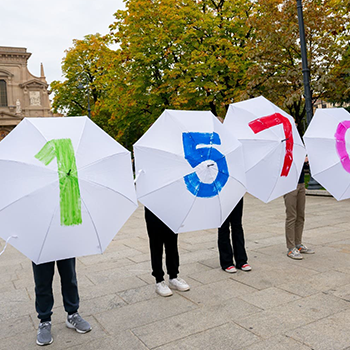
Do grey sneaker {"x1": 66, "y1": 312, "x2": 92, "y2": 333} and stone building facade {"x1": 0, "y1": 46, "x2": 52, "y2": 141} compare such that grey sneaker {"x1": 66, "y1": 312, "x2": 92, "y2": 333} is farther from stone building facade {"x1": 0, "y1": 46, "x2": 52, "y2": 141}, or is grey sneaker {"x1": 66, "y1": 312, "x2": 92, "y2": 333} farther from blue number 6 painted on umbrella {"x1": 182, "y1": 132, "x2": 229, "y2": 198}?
stone building facade {"x1": 0, "y1": 46, "x2": 52, "y2": 141}

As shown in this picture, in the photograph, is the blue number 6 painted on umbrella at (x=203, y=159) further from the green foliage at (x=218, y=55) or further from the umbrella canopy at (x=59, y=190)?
the green foliage at (x=218, y=55)

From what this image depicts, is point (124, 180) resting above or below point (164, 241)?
above

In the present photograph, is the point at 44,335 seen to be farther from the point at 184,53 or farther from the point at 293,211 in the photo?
the point at 184,53

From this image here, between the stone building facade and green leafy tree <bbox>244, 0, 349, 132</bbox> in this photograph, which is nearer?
green leafy tree <bbox>244, 0, 349, 132</bbox>

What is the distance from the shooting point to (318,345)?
10.6 feet

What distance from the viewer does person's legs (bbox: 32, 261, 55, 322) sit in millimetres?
3617

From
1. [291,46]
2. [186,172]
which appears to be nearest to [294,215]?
[186,172]

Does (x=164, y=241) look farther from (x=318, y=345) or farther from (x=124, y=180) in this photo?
(x=318, y=345)

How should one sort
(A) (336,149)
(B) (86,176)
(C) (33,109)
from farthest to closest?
(C) (33,109) < (A) (336,149) < (B) (86,176)

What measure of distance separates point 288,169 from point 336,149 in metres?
0.85

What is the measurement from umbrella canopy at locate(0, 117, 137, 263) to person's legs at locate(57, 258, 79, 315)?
2.25 feet

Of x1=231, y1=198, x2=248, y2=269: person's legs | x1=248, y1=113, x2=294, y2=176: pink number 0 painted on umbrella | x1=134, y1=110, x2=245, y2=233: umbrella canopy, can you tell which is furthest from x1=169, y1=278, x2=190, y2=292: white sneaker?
x1=248, y1=113, x2=294, y2=176: pink number 0 painted on umbrella

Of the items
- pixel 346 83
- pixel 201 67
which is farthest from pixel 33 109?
pixel 346 83

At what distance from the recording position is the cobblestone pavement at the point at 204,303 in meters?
3.46
